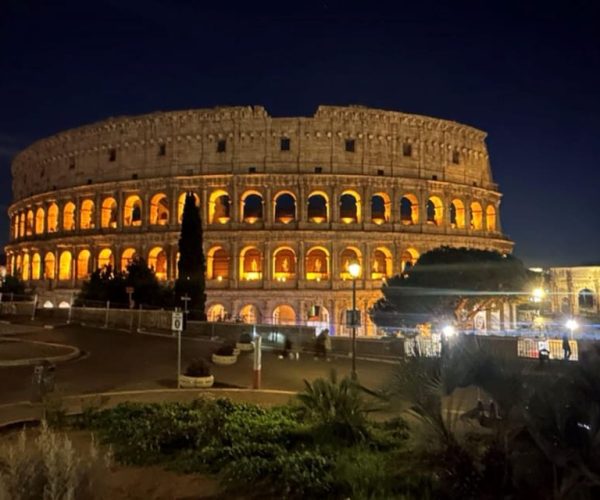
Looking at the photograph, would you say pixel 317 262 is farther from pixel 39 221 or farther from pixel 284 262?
pixel 39 221

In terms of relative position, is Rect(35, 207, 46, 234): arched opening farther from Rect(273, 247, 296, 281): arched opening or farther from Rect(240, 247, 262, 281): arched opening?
Rect(273, 247, 296, 281): arched opening

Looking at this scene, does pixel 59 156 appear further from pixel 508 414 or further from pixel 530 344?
pixel 508 414

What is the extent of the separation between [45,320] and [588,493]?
32.3 metres

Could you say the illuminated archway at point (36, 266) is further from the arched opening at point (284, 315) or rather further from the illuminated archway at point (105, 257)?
the arched opening at point (284, 315)

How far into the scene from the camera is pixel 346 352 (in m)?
23.4

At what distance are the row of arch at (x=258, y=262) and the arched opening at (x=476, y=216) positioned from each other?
760 centimetres

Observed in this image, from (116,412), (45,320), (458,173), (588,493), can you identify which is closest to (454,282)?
(458,173)

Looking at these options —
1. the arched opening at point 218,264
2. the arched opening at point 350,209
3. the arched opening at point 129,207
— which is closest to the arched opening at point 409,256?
the arched opening at point 350,209

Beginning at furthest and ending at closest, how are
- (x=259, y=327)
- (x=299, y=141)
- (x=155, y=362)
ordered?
(x=299, y=141) < (x=259, y=327) < (x=155, y=362)

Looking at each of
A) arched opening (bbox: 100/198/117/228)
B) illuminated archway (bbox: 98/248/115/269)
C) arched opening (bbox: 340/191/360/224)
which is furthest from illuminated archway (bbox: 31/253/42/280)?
arched opening (bbox: 340/191/360/224)

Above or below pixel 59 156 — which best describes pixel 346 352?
below

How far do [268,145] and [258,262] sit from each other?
8.96 metres

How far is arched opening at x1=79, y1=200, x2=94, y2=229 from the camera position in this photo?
45.8 metres

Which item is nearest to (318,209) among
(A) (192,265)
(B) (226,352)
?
(A) (192,265)
